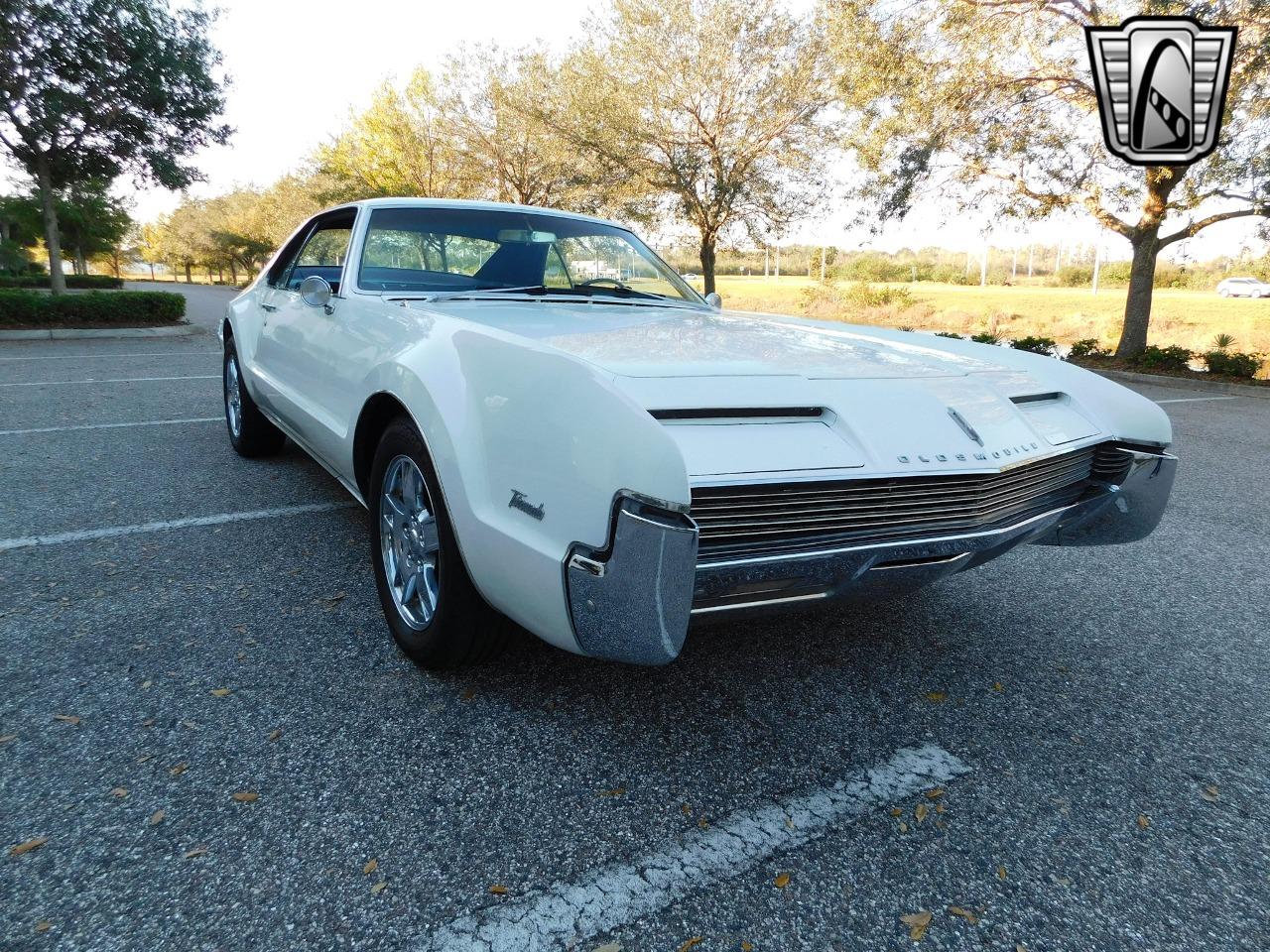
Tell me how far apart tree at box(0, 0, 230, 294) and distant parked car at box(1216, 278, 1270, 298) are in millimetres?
52040

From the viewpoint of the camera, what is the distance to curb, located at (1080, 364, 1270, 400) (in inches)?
396

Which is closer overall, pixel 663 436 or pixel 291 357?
pixel 663 436

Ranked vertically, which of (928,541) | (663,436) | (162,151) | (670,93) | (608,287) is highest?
(670,93)

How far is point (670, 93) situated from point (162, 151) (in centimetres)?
1036

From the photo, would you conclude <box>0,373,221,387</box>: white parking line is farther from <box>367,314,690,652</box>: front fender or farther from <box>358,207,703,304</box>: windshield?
<box>367,314,690,652</box>: front fender

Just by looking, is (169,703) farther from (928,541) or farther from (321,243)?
(321,243)

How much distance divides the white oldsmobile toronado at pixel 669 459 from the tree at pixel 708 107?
15.6m

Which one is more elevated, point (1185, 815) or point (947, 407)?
point (947, 407)

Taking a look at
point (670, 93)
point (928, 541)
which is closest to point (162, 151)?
point (670, 93)

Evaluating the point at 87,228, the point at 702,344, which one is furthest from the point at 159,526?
the point at 87,228

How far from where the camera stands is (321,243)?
12.7 feet

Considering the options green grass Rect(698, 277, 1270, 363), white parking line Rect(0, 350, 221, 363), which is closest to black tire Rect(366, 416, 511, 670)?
white parking line Rect(0, 350, 221, 363)

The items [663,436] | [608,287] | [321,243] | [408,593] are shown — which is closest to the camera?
[663,436]

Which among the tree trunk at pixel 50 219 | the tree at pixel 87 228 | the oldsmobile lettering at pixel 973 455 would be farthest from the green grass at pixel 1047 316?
the tree at pixel 87 228
